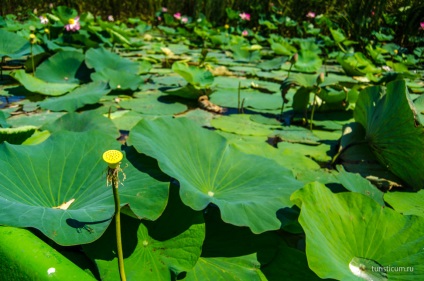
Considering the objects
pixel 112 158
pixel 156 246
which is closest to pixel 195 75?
pixel 156 246

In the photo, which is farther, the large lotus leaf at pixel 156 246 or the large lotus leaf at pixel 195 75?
the large lotus leaf at pixel 195 75

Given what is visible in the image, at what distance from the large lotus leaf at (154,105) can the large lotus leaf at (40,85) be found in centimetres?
51

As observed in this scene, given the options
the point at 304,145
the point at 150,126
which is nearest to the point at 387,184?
the point at 304,145

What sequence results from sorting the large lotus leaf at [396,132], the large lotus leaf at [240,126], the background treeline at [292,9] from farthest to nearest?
the background treeline at [292,9]
the large lotus leaf at [240,126]
the large lotus leaf at [396,132]

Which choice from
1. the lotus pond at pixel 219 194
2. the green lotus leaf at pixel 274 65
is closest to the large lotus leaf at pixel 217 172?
the lotus pond at pixel 219 194

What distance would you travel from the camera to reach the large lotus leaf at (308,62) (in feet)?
13.4

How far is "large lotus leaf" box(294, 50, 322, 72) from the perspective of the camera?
13.4ft

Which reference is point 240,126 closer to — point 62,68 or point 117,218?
point 117,218

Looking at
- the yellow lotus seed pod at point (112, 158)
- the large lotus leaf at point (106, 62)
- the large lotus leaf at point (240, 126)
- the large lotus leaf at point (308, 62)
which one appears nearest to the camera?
the yellow lotus seed pod at point (112, 158)

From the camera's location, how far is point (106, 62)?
3.26 meters

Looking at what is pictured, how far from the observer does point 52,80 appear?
296 cm

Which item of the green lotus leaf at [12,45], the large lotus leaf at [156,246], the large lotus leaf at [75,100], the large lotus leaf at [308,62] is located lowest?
the large lotus leaf at [308,62]

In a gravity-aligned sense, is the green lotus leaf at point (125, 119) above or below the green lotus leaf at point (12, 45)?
below

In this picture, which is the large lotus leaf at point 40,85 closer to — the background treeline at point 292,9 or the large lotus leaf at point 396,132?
the large lotus leaf at point 396,132
